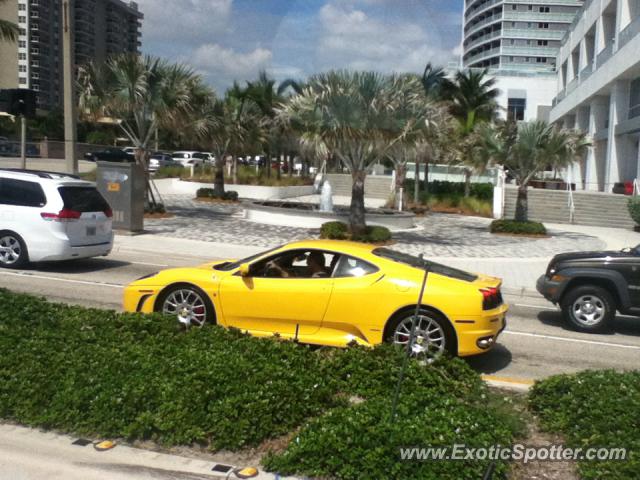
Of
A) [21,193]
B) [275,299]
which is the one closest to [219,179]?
[21,193]

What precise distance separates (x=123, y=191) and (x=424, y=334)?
1476cm

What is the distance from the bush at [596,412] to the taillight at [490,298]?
1515 millimetres

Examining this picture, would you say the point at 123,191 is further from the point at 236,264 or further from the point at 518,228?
the point at 518,228

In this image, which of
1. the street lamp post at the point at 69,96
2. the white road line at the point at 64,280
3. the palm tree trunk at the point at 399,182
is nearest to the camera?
the white road line at the point at 64,280

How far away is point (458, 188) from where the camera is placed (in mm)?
39344

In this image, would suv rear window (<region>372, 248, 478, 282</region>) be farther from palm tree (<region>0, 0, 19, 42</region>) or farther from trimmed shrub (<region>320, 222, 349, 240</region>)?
palm tree (<region>0, 0, 19, 42</region>)

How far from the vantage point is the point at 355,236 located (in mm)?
21000

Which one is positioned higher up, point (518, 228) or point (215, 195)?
point (215, 195)

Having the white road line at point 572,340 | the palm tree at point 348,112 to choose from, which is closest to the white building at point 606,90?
the palm tree at point 348,112

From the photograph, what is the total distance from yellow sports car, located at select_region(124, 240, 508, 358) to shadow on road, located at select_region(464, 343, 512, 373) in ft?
1.47

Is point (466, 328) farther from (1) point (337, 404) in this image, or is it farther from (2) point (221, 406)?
(2) point (221, 406)

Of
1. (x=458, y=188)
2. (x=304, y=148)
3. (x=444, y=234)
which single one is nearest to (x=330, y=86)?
(x=304, y=148)

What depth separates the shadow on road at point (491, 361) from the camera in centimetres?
810

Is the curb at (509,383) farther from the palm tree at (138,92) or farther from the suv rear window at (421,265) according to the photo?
the palm tree at (138,92)
